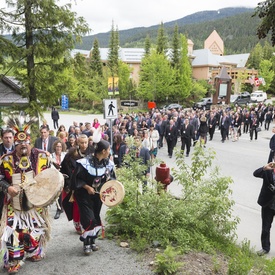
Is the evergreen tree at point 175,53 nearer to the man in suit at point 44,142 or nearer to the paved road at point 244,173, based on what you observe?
the paved road at point 244,173

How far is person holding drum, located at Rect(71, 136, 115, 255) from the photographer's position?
4.97m

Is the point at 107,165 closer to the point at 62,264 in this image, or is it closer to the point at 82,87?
the point at 62,264

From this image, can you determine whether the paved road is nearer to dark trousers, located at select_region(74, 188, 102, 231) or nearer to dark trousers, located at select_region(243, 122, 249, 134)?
dark trousers, located at select_region(243, 122, 249, 134)

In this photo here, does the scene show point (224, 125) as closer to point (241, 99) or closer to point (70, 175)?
point (70, 175)

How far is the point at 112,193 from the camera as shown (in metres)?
4.83

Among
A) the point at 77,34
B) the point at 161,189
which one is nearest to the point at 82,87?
the point at 77,34

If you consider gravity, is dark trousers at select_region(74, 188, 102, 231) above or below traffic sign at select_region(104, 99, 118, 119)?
below

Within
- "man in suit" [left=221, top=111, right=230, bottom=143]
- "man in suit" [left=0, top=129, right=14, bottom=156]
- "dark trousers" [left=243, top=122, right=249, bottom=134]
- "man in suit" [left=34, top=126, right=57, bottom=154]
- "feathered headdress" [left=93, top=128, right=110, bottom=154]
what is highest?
"feathered headdress" [left=93, top=128, right=110, bottom=154]

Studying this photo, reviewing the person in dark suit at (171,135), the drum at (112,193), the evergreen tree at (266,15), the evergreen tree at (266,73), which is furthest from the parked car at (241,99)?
the drum at (112,193)

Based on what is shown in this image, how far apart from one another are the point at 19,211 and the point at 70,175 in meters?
1.52

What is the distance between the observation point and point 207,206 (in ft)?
19.0

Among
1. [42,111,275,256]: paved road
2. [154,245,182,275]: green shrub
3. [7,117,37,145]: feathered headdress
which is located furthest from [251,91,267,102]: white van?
[7,117,37,145]: feathered headdress

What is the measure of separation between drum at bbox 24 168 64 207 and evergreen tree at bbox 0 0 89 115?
30.3 ft

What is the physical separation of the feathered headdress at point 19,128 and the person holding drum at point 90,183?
2.76ft
